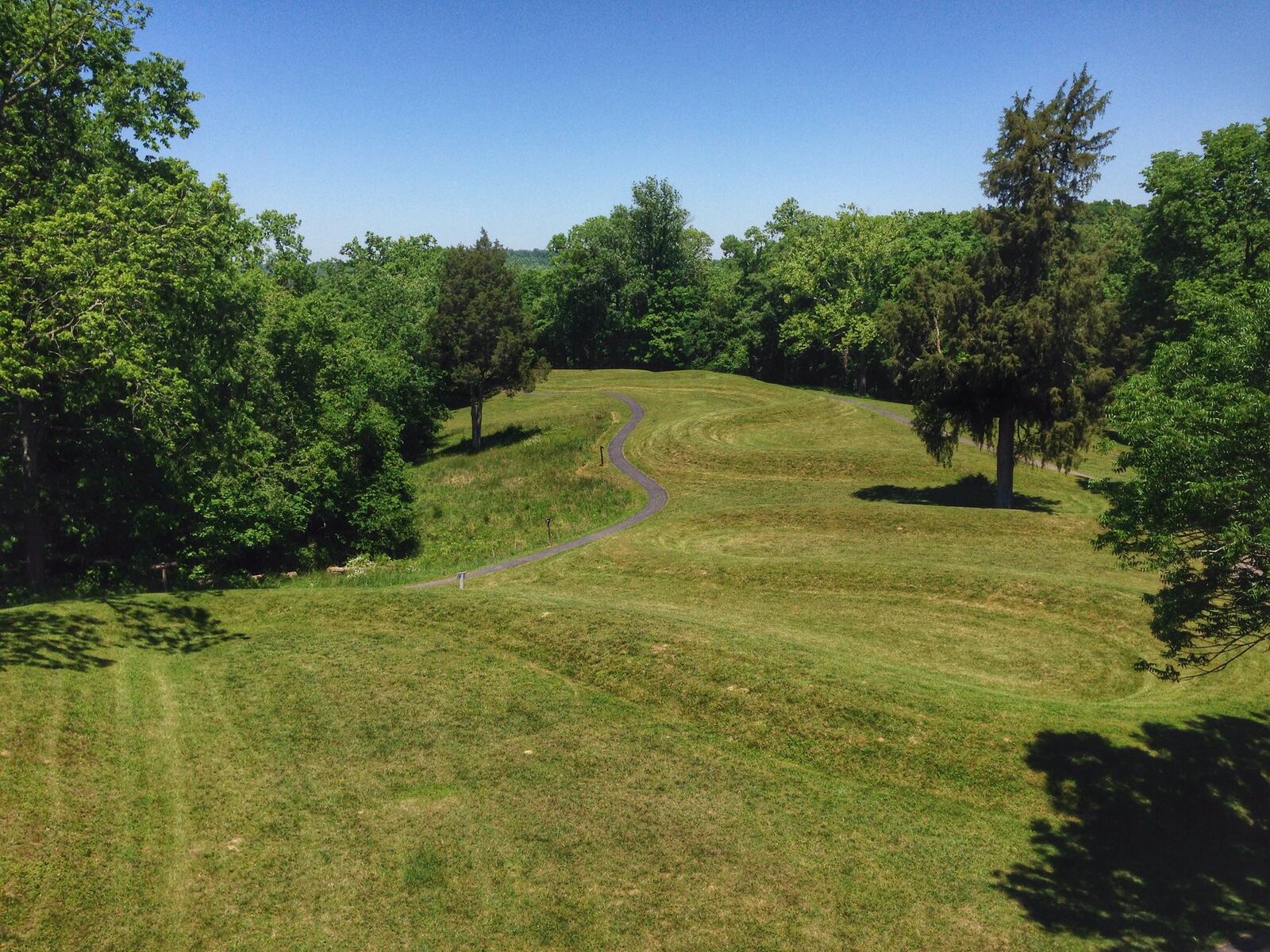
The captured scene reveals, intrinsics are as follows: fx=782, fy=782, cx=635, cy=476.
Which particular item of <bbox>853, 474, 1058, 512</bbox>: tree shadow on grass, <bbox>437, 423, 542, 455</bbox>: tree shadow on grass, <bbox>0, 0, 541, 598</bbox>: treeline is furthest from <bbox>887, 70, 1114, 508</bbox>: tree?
<bbox>437, 423, 542, 455</bbox>: tree shadow on grass

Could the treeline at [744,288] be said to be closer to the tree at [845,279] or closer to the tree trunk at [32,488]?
the tree at [845,279]

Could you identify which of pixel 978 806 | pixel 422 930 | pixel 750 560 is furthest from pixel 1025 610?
pixel 422 930

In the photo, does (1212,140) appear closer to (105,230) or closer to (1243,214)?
(1243,214)

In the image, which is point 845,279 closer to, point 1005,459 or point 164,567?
point 1005,459

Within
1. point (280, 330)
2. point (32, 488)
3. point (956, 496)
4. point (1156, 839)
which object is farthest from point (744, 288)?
point (1156, 839)

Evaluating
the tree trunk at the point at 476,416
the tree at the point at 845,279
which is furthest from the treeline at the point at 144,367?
the tree at the point at 845,279

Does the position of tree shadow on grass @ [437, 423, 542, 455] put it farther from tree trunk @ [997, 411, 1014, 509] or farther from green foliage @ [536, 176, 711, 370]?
green foliage @ [536, 176, 711, 370]
